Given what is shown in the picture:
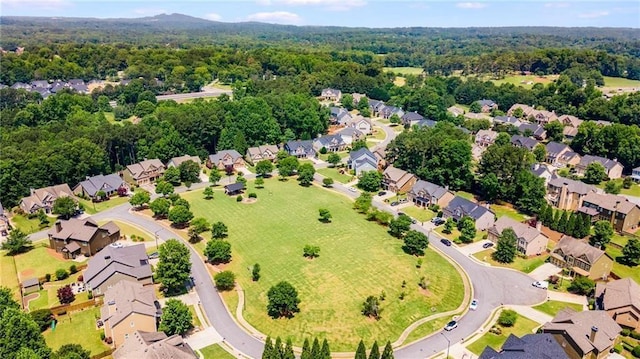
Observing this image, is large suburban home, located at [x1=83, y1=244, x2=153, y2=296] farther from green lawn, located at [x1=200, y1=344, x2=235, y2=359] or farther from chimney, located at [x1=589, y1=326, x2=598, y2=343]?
chimney, located at [x1=589, y1=326, x2=598, y2=343]

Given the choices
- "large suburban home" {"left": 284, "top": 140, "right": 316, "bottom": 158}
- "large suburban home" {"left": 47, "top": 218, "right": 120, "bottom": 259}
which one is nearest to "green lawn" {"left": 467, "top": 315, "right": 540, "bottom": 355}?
"large suburban home" {"left": 47, "top": 218, "right": 120, "bottom": 259}

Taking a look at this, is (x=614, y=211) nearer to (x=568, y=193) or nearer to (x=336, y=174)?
(x=568, y=193)

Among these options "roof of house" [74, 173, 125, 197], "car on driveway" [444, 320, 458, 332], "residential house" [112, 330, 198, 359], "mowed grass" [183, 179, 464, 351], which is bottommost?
"mowed grass" [183, 179, 464, 351]

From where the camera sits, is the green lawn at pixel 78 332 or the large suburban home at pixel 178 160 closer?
the green lawn at pixel 78 332

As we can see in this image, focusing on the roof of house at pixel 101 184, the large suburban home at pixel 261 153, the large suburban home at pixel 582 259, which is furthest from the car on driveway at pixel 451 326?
the large suburban home at pixel 261 153

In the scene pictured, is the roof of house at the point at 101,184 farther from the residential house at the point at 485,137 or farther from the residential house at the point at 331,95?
the residential house at the point at 331,95

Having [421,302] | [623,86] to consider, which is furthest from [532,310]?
[623,86]
